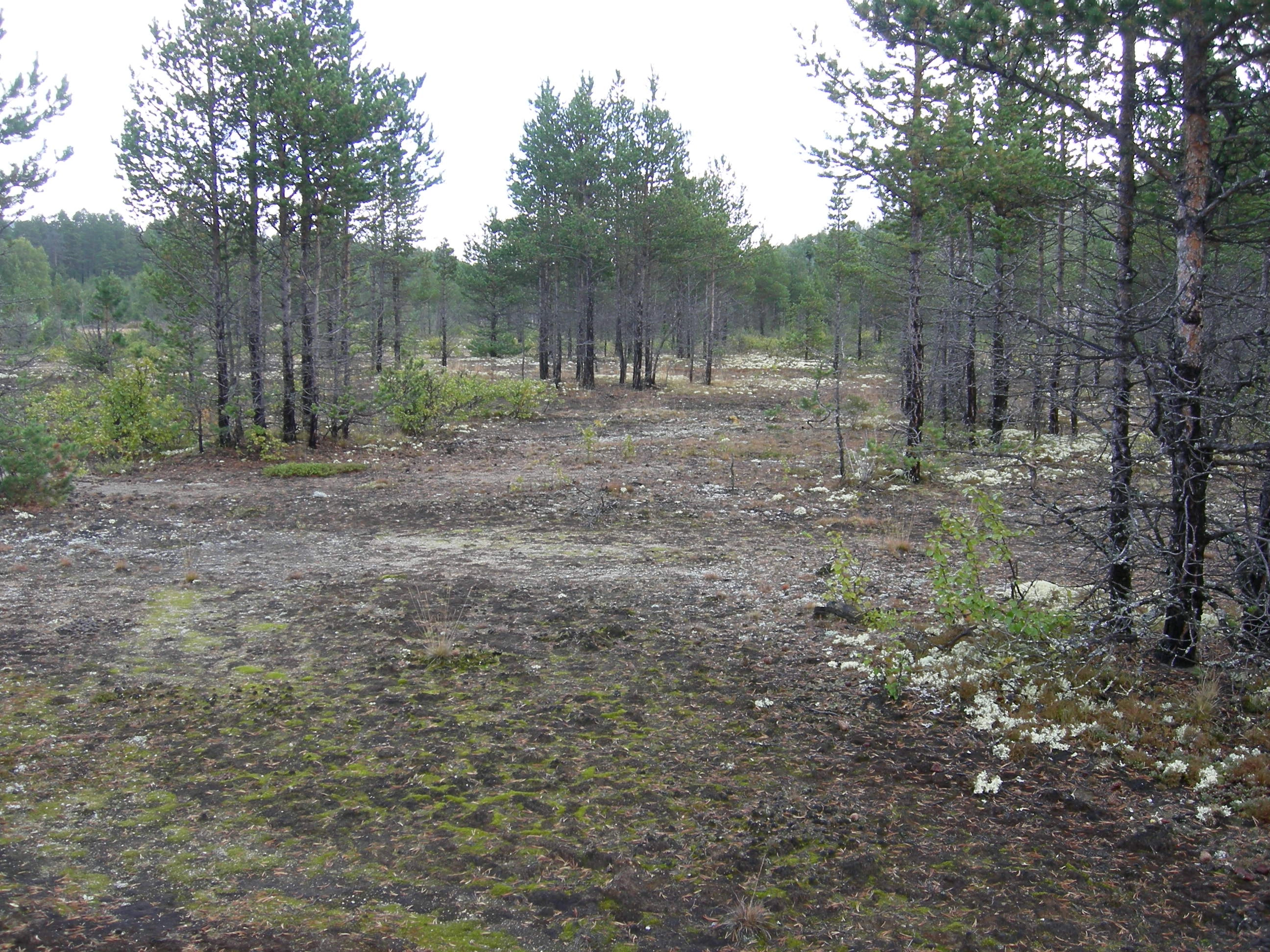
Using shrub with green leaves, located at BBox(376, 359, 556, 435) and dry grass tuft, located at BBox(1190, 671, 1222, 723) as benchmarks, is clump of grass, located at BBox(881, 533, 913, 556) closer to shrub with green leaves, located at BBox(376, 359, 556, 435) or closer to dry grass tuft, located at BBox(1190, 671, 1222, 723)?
dry grass tuft, located at BBox(1190, 671, 1222, 723)

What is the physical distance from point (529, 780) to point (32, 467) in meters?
10.7

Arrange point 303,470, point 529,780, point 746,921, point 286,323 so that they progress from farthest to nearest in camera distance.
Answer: point 286,323 < point 303,470 < point 529,780 < point 746,921

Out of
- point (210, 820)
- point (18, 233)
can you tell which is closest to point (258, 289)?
point (210, 820)

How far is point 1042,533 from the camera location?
10.1 m

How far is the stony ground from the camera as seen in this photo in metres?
3.36

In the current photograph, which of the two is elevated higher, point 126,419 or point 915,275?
point 915,275

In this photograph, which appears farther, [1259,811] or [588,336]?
[588,336]

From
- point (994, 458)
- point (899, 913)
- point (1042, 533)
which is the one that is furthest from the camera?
point (994, 458)

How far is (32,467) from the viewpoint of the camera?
11.5 metres

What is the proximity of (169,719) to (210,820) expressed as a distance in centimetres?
148

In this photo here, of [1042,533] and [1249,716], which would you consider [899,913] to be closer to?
[1249,716]

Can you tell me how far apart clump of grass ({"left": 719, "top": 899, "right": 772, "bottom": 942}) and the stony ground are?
0.01m

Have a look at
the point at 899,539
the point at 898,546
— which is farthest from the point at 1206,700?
the point at 899,539

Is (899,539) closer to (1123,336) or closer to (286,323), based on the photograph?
(1123,336)
